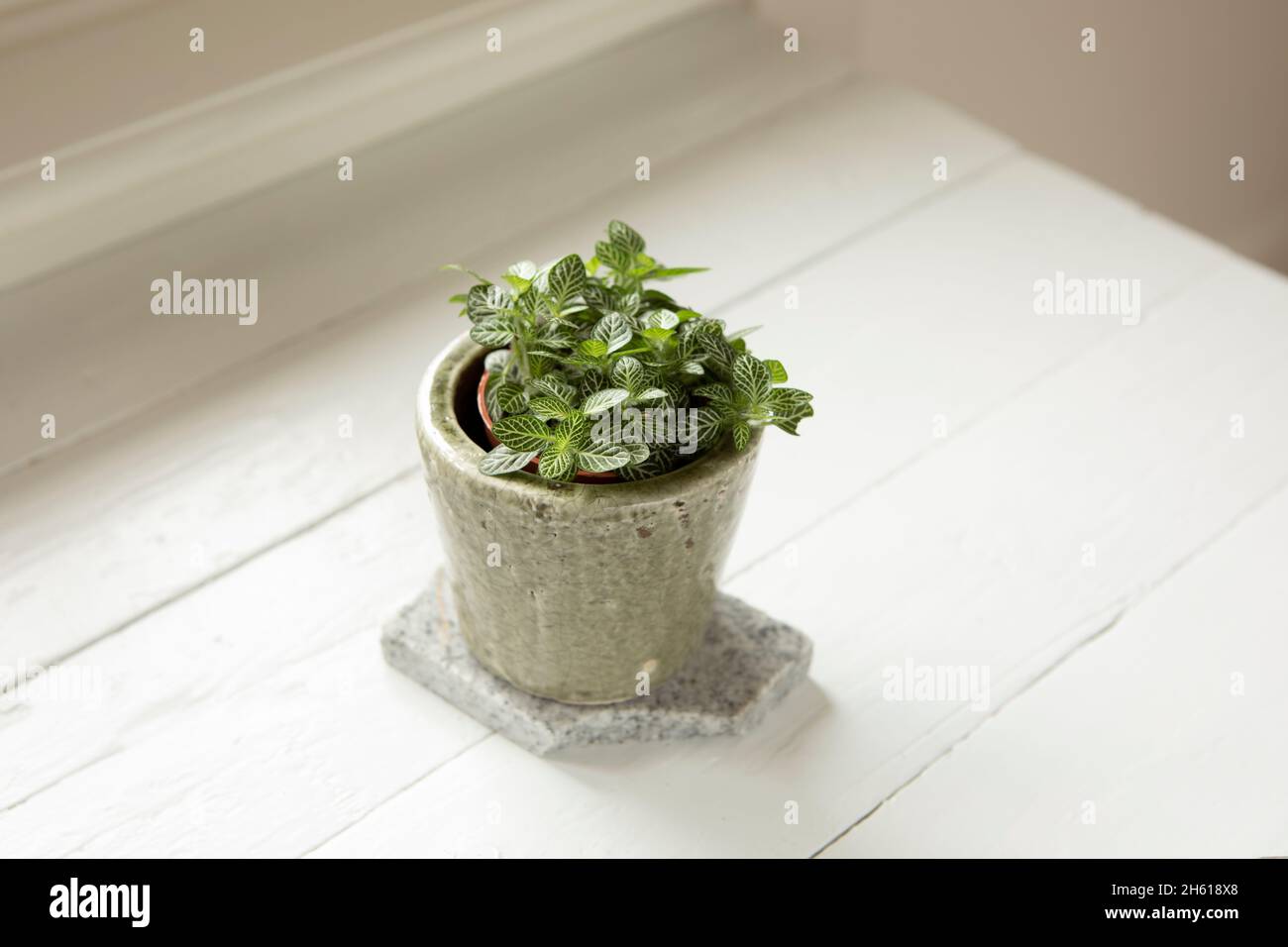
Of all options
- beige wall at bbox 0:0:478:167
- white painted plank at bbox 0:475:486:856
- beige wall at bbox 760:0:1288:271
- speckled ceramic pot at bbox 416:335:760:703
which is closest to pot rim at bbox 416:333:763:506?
speckled ceramic pot at bbox 416:335:760:703

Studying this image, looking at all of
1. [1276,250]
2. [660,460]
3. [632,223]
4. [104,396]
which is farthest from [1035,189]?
[1276,250]

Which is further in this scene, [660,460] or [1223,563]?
[1223,563]

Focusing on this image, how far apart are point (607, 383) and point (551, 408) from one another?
43 mm

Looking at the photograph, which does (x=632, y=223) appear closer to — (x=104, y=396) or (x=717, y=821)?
(x=104, y=396)

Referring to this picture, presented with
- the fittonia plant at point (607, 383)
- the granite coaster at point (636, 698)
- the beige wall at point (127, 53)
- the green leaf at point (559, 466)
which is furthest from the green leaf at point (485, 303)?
the beige wall at point (127, 53)

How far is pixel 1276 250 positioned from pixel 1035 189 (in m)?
1.30

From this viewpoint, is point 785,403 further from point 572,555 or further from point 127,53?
point 127,53

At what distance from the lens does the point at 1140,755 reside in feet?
3.35

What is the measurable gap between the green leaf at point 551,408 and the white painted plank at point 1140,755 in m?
0.34

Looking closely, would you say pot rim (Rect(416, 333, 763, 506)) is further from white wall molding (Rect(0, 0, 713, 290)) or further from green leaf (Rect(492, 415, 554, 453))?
white wall molding (Rect(0, 0, 713, 290))

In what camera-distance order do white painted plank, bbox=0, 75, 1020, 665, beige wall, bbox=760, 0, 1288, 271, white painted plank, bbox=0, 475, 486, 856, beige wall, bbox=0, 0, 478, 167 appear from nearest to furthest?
white painted plank, bbox=0, 475, 486, 856, white painted plank, bbox=0, 75, 1020, 665, beige wall, bbox=0, 0, 478, 167, beige wall, bbox=760, 0, 1288, 271

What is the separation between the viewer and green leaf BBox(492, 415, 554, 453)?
869 millimetres

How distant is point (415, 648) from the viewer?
105 centimetres

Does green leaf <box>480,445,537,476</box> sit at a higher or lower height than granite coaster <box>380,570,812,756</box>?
higher
